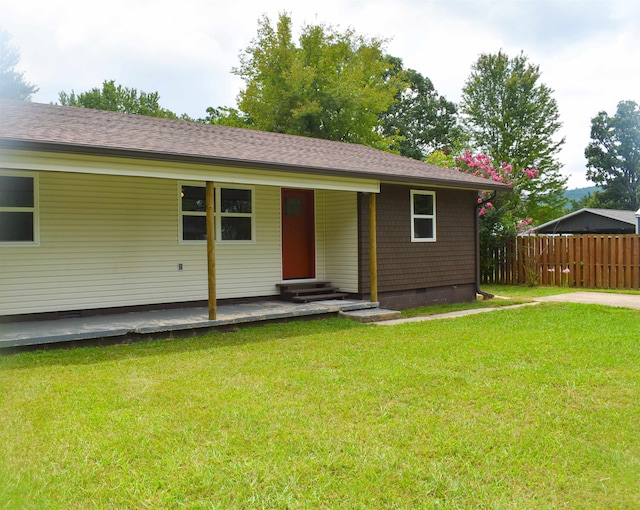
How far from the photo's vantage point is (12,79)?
31844 millimetres

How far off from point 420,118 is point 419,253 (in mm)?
31586

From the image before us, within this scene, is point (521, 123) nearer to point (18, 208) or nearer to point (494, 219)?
point (494, 219)

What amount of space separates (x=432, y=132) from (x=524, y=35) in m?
31.4

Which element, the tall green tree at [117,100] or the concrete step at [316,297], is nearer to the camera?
the concrete step at [316,297]

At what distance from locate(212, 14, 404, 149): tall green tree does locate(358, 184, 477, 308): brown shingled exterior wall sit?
14.7m

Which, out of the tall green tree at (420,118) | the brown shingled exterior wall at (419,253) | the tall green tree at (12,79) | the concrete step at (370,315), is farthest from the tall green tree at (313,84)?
the concrete step at (370,315)

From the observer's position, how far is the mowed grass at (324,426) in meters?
2.78

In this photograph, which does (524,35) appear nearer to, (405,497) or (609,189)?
(405,497)

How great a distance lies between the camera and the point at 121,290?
8219 mm

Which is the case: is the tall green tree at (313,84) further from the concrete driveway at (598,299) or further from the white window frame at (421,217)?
the concrete driveway at (598,299)

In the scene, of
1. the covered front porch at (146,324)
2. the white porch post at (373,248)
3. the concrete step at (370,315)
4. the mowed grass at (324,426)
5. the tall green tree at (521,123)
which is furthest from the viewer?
the tall green tree at (521,123)

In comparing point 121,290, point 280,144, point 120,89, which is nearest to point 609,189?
point 120,89

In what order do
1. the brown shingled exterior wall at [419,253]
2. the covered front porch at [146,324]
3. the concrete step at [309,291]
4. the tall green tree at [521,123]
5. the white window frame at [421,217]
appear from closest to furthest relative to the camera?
the covered front porch at [146,324]
the concrete step at [309,291]
the brown shingled exterior wall at [419,253]
the white window frame at [421,217]
the tall green tree at [521,123]

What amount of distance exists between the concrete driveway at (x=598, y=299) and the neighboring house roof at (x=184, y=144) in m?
2.84
